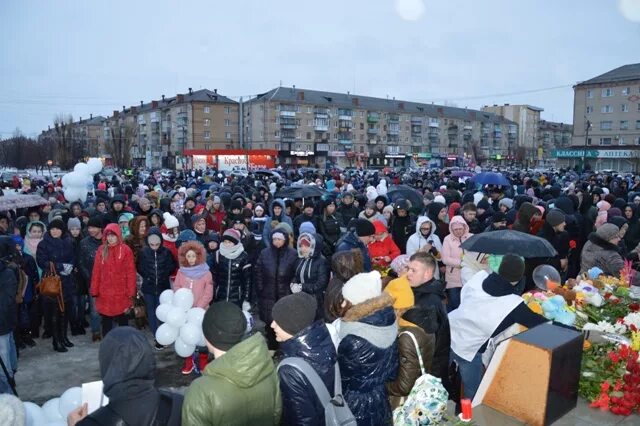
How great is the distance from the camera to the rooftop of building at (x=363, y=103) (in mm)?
79750

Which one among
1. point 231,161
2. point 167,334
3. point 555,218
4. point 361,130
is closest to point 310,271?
point 167,334

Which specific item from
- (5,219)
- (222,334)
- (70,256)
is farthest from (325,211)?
(222,334)

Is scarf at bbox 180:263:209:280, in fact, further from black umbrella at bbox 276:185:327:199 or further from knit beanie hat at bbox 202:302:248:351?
black umbrella at bbox 276:185:327:199

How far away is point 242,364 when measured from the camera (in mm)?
2512

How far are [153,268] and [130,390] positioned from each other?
5.02m

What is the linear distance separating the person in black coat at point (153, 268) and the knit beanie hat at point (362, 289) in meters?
4.55

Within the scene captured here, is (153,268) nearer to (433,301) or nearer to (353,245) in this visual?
(353,245)

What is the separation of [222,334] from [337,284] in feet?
7.50

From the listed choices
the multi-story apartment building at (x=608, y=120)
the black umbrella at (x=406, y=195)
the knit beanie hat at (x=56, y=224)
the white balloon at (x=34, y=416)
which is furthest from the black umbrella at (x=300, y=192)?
the multi-story apartment building at (x=608, y=120)

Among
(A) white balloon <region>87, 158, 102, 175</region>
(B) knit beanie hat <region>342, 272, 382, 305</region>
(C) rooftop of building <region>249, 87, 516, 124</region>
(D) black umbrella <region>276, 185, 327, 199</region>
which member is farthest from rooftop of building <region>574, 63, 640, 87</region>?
(B) knit beanie hat <region>342, 272, 382, 305</region>

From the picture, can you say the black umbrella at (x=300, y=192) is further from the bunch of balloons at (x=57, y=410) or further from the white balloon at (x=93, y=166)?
the bunch of balloons at (x=57, y=410)

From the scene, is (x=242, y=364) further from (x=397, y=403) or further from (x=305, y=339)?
(x=397, y=403)

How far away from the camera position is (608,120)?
226 feet

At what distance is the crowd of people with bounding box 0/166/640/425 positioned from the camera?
2615 mm
